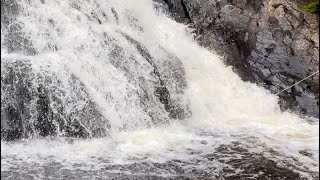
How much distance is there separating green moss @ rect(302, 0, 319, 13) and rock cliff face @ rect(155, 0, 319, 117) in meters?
0.16

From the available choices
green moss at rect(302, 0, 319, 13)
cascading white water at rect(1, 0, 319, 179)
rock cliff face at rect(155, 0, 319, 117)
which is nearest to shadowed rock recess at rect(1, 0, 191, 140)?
cascading white water at rect(1, 0, 319, 179)

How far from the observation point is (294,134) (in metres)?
8.94

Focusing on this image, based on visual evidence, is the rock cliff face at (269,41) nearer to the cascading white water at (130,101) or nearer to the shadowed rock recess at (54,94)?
the cascading white water at (130,101)

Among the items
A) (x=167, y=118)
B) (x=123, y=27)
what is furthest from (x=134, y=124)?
(x=123, y=27)

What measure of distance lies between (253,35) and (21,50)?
5765mm

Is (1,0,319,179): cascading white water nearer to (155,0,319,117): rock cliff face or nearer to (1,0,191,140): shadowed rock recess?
(1,0,191,140): shadowed rock recess

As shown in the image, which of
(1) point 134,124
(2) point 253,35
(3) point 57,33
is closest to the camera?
(1) point 134,124

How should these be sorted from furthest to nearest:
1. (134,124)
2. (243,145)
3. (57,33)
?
(57,33)
(134,124)
(243,145)

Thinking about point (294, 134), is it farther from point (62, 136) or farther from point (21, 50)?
point (21, 50)

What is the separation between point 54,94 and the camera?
328 inches

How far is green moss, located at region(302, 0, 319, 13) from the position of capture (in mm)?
10672

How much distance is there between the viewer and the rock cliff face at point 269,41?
10.4 m

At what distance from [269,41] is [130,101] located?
4109 millimetres

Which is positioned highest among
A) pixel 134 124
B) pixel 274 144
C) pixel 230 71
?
pixel 230 71
